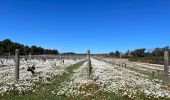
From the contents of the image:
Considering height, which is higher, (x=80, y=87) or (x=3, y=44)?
(x=3, y=44)

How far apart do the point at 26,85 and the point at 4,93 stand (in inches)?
108

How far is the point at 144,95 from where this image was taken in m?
15.3

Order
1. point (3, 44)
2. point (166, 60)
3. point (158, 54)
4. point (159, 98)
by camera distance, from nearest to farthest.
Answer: point (159, 98) < point (166, 60) < point (158, 54) < point (3, 44)

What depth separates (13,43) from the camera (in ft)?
563

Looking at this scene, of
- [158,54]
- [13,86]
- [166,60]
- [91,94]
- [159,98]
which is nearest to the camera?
[159,98]

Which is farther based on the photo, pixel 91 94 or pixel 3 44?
pixel 3 44

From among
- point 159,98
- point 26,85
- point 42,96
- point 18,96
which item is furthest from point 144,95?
point 26,85

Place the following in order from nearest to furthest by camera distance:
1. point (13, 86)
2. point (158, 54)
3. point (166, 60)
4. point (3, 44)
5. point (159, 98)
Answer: point (159, 98) < point (13, 86) < point (166, 60) < point (158, 54) < point (3, 44)

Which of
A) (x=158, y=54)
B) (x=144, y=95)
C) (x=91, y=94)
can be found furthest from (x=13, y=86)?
(x=158, y=54)

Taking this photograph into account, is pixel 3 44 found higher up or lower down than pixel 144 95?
higher up

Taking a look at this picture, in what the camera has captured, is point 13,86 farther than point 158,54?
No

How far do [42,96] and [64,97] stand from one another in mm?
1100

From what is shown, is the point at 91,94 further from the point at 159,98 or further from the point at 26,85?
the point at 26,85

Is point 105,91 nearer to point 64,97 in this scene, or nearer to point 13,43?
point 64,97
